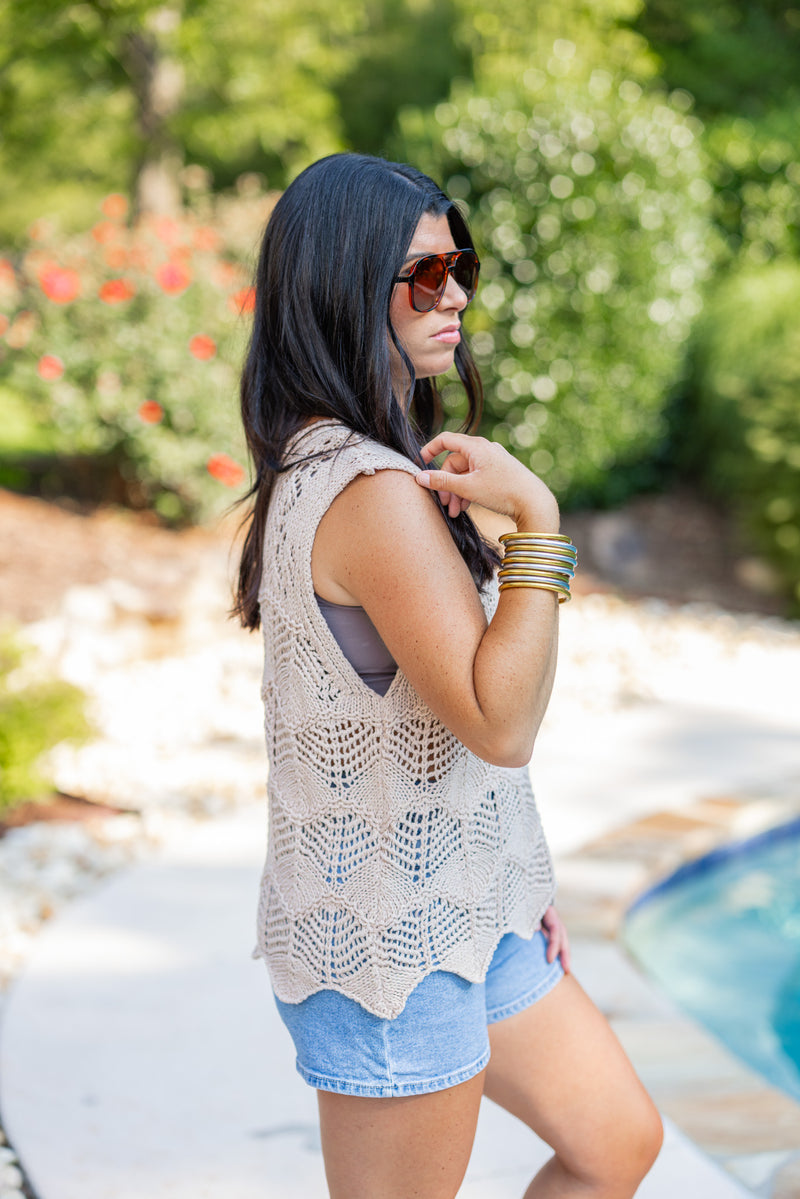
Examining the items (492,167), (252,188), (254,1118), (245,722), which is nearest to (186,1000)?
(254,1118)

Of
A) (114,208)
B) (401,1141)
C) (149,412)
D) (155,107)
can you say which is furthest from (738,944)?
(155,107)

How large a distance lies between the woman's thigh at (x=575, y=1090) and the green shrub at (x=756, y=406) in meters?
6.05

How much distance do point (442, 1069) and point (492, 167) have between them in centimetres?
806

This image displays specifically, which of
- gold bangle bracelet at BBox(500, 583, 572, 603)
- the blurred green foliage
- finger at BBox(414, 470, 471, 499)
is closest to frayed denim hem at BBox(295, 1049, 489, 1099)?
gold bangle bracelet at BBox(500, 583, 572, 603)

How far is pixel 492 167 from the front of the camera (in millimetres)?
8352

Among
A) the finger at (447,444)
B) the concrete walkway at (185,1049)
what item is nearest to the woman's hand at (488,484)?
the finger at (447,444)

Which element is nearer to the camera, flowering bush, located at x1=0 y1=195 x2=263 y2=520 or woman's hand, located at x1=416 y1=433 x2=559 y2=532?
woman's hand, located at x1=416 y1=433 x2=559 y2=532

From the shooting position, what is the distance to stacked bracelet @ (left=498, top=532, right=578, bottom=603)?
3.94 ft

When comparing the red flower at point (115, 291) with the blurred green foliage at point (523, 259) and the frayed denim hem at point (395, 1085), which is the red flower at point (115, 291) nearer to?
the blurred green foliage at point (523, 259)

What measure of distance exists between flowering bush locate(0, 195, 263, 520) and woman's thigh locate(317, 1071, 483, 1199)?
5917 millimetres

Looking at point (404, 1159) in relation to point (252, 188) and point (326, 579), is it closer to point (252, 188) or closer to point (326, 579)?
point (326, 579)

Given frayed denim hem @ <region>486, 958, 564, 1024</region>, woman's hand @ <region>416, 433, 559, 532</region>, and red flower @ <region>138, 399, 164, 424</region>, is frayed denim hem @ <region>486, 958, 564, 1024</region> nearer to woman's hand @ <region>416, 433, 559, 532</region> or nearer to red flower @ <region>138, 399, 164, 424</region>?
woman's hand @ <region>416, 433, 559, 532</region>

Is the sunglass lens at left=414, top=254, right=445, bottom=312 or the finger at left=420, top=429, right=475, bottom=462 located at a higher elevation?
the sunglass lens at left=414, top=254, right=445, bottom=312

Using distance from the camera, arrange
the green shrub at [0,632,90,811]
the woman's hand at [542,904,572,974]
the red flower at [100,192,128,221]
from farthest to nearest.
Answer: the red flower at [100,192,128,221] → the green shrub at [0,632,90,811] → the woman's hand at [542,904,572,974]
